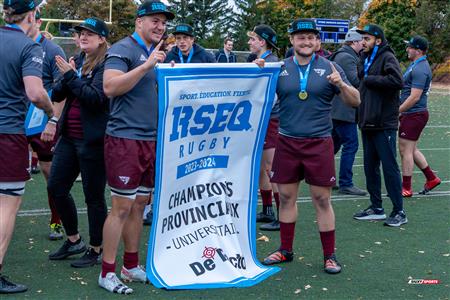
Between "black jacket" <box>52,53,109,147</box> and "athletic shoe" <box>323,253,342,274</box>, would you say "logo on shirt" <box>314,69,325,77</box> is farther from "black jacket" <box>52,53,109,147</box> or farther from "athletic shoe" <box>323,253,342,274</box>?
"black jacket" <box>52,53,109,147</box>

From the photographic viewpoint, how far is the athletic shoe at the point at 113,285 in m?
4.96

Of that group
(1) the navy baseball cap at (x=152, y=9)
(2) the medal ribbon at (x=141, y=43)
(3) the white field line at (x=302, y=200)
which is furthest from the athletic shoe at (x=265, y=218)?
(1) the navy baseball cap at (x=152, y=9)

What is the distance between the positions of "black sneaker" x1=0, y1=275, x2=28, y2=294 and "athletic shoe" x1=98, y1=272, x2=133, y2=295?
0.59m

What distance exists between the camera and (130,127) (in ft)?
16.1

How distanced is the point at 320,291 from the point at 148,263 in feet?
4.42

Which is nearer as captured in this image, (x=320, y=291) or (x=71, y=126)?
(x=320, y=291)

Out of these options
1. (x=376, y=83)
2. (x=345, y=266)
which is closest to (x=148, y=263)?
(x=345, y=266)

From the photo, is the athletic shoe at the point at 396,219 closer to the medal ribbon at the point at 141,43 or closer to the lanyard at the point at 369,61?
the lanyard at the point at 369,61

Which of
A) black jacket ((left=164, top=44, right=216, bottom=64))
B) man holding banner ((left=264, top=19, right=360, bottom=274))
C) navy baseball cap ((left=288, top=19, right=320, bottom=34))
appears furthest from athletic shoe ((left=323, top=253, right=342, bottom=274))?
black jacket ((left=164, top=44, right=216, bottom=64))

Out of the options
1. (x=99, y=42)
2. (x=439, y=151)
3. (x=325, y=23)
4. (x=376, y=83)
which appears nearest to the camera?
(x=99, y=42)

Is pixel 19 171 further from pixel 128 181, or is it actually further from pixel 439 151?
pixel 439 151

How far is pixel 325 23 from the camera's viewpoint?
2375 cm

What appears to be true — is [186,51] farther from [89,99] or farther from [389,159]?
[89,99]

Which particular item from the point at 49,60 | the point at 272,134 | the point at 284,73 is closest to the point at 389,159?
the point at 272,134
